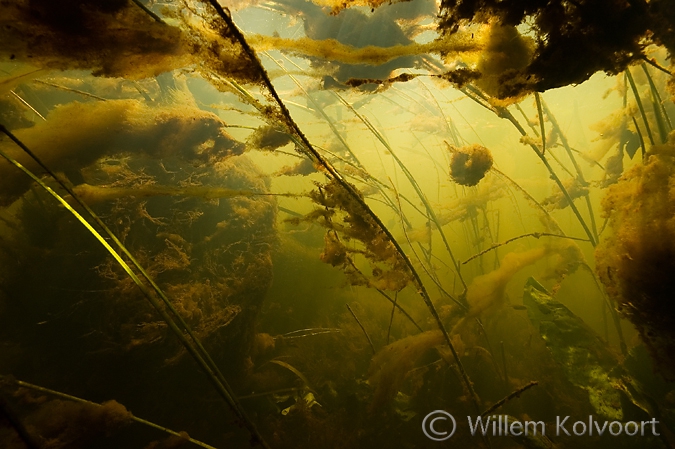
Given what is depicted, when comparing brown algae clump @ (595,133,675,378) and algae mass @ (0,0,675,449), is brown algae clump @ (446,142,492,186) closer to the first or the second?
algae mass @ (0,0,675,449)

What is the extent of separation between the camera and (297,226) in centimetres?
311

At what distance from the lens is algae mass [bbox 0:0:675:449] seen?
1.16 metres

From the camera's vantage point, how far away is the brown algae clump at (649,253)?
5.02ft

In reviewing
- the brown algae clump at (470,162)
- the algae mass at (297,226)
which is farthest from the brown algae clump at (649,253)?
the brown algae clump at (470,162)

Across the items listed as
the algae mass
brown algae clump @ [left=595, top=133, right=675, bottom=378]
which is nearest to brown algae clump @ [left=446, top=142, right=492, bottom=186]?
the algae mass

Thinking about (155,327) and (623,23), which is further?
(155,327)

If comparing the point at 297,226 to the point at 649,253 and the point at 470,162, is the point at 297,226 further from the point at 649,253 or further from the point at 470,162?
the point at 649,253

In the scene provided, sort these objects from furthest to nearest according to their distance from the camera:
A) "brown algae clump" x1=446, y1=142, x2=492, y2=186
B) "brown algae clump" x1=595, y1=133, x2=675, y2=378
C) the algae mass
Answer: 1. "brown algae clump" x1=446, y1=142, x2=492, y2=186
2. "brown algae clump" x1=595, y1=133, x2=675, y2=378
3. the algae mass

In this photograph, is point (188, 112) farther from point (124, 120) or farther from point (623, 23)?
point (623, 23)

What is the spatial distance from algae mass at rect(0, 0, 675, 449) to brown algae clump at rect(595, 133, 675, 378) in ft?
0.04

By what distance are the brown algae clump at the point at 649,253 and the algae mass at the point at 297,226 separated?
12mm

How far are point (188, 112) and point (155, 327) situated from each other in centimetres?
249

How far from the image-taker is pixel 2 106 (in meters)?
4.40

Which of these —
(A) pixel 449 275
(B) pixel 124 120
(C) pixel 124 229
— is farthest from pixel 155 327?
(A) pixel 449 275
